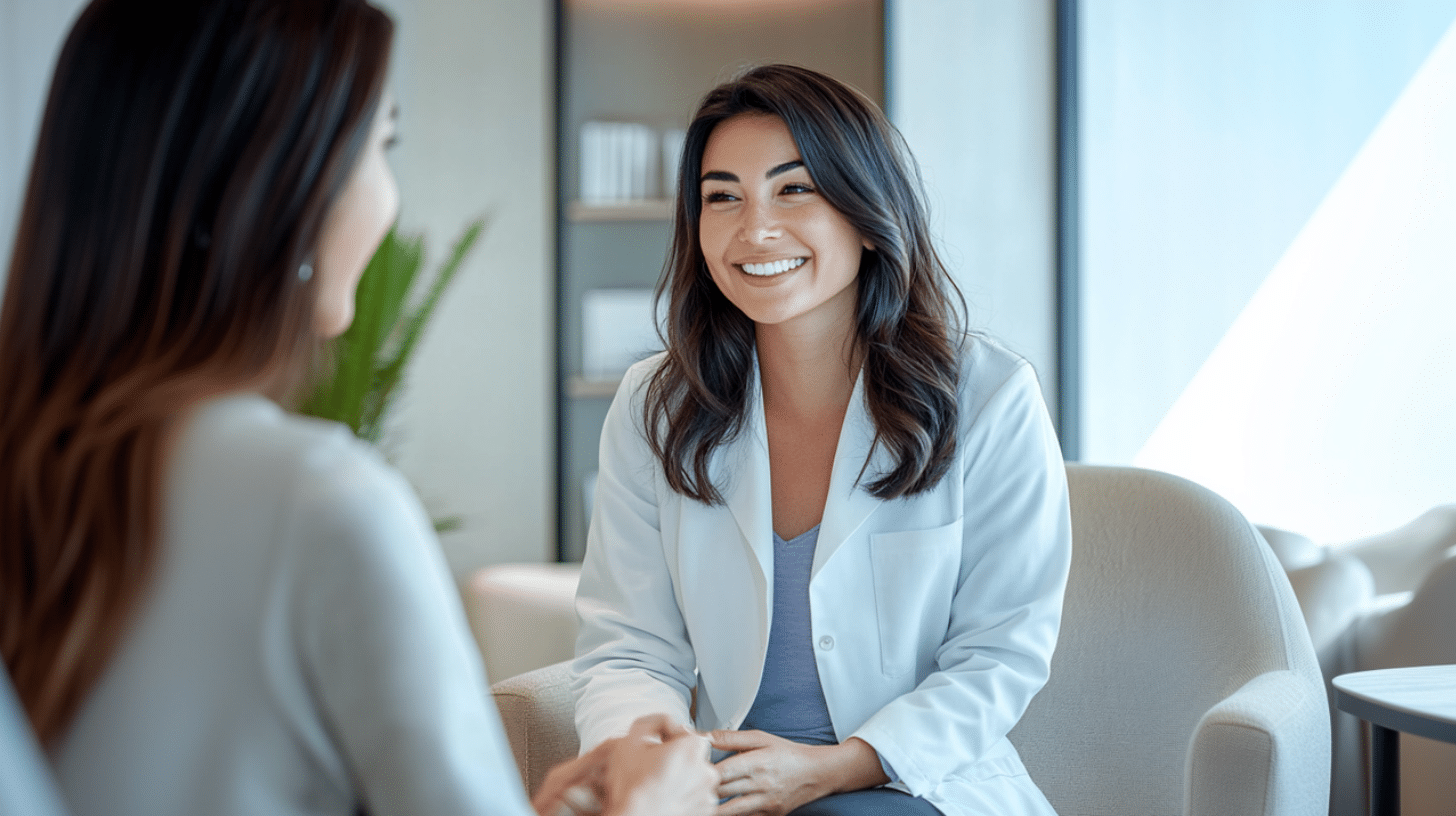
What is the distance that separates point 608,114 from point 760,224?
2597 mm

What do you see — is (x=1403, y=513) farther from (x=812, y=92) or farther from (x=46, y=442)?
(x=46, y=442)

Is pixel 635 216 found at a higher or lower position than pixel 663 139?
lower

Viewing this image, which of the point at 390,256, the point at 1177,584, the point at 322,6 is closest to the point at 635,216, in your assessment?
the point at 390,256

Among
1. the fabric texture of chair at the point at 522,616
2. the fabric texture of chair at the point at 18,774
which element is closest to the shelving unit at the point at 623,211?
the fabric texture of chair at the point at 522,616

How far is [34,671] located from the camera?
65 cm

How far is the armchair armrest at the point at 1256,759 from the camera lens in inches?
53.2

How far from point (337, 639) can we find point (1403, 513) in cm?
226

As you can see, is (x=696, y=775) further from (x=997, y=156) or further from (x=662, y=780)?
(x=997, y=156)

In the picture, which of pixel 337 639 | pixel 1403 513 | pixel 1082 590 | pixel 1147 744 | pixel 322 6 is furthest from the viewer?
pixel 1403 513

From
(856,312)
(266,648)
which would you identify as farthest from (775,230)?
(266,648)

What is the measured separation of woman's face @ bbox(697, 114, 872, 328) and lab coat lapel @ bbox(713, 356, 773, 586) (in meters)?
0.16

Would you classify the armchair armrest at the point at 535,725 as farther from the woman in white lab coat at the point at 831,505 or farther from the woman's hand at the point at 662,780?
the woman's hand at the point at 662,780

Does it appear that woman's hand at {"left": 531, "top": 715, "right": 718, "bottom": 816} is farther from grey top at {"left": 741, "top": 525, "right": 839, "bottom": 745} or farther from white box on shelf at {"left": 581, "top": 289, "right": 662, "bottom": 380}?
white box on shelf at {"left": 581, "top": 289, "right": 662, "bottom": 380}

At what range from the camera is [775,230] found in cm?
161
